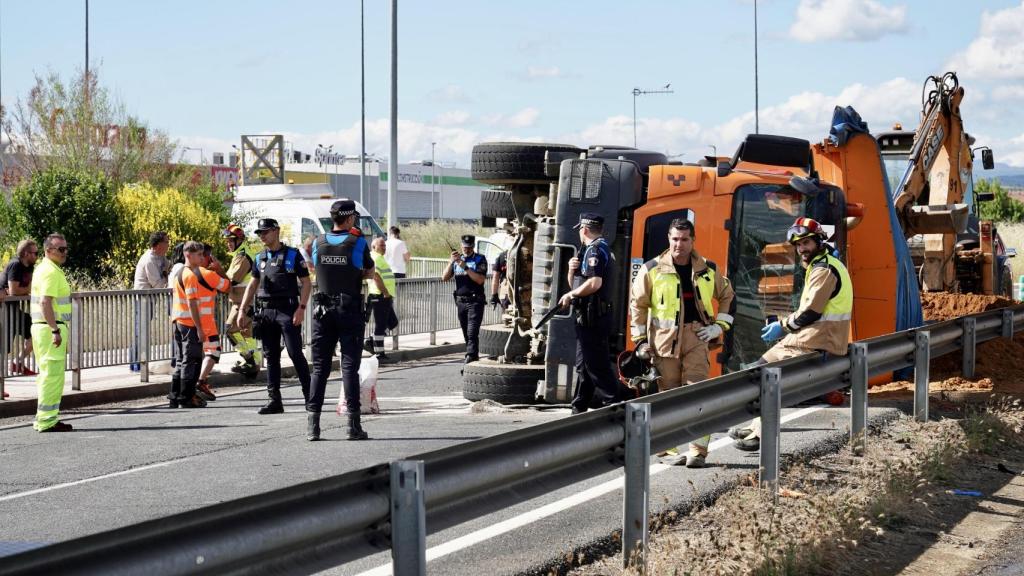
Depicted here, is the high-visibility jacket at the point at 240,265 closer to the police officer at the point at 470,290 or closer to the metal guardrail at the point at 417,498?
the police officer at the point at 470,290

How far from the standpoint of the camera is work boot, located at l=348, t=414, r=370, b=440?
1071cm

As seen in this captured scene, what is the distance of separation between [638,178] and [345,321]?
9.63 feet

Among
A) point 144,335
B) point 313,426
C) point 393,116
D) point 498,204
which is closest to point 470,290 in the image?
point 498,204

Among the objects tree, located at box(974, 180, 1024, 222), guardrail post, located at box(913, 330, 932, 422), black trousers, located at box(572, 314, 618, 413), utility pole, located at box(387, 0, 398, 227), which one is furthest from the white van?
tree, located at box(974, 180, 1024, 222)

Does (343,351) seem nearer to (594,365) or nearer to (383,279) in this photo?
(594,365)

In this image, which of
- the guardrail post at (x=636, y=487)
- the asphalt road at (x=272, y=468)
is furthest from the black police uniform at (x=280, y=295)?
the guardrail post at (x=636, y=487)

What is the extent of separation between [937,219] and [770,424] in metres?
9.44

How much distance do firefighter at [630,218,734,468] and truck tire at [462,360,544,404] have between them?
11.3 ft

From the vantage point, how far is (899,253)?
12.9 metres

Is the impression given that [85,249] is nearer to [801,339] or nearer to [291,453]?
[291,453]

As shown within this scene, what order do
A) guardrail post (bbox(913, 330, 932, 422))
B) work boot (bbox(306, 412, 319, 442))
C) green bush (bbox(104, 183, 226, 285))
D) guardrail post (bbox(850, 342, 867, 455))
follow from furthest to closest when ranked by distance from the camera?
1. green bush (bbox(104, 183, 226, 285))
2. work boot (bbox(306, 412, 319, 442))
3. guardrail post (bbox(913, 330, 932, 422))
4. guardrail post (bbox(850, 342, 867, 455))

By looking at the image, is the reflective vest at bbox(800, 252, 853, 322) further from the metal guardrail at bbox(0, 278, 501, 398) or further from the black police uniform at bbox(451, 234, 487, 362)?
the metal guardrail at bbox(0, 278, 501, 398)

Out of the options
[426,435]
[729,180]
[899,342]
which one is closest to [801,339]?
[899,342]

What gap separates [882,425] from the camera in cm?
1053
